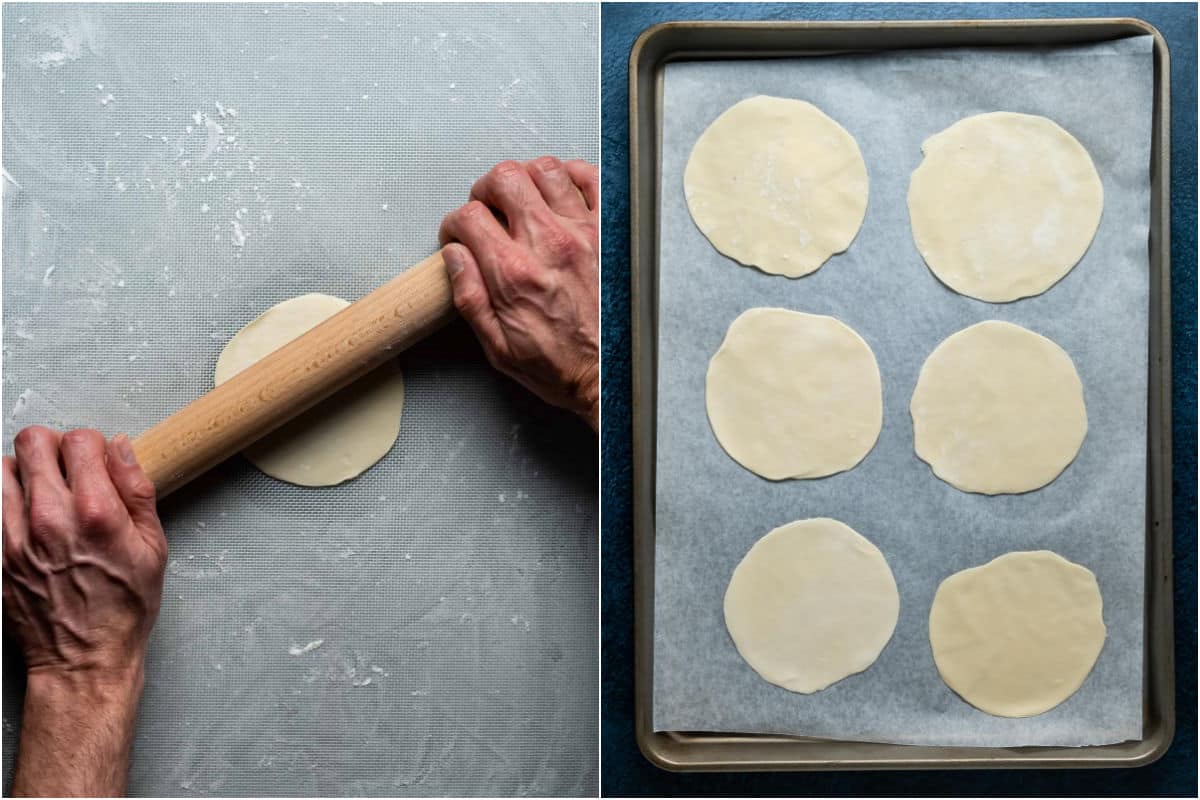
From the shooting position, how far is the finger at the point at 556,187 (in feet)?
2.98

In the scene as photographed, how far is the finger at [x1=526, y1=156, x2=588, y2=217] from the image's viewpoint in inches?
35.7

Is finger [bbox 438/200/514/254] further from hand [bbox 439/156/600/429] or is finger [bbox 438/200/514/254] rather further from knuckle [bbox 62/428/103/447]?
knuckle [bbox 62/428/103/447]

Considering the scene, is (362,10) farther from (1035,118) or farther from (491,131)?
(1035,118)

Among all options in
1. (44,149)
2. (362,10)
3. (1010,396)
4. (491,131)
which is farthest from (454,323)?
(1010,396)

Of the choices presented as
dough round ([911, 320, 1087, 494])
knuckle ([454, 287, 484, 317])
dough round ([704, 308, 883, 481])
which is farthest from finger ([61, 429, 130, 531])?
dough round ([911, 320, 1087, 494])

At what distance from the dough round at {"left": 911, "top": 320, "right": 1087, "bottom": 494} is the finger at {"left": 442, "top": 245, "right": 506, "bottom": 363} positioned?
1.44ft

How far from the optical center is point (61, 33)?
0.96 metres

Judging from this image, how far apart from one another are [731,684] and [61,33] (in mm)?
976

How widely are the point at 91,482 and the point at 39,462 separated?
0.07 metres

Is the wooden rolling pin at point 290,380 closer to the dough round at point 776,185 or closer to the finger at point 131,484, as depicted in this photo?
the finger at point 131,484

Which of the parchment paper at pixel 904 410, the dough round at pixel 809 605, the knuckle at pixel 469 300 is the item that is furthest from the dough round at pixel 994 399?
the knuckle at pixel 469 300

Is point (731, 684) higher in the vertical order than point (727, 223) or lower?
lower

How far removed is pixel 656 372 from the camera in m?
0.91

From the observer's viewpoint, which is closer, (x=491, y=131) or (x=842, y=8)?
(x=842, y=8)
